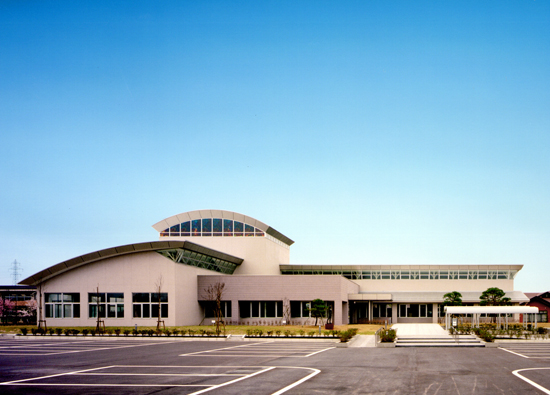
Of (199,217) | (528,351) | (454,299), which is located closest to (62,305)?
(199,217)

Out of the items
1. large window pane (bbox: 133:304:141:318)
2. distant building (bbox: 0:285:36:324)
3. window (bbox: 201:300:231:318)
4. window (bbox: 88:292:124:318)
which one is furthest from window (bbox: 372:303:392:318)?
distant building (bbox: 0:285:36:324)

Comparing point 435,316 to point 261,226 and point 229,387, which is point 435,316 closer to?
point 261,226

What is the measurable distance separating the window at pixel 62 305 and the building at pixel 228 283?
61 mm

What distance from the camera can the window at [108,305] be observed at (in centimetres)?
5059

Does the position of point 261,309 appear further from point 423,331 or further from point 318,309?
point 423,331

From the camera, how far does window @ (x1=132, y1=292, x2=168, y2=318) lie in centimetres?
5016

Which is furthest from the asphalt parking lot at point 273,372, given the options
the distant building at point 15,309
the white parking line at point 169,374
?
the distant building at point 15,309

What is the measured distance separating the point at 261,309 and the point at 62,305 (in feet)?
60.4

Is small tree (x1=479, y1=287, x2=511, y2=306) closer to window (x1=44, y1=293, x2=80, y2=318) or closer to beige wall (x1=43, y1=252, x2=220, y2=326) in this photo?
beige wall (x1=43, y1=252, x2=220, y2=326)

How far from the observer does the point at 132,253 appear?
5097cm

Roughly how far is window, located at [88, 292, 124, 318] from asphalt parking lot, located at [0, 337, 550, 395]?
2193cm

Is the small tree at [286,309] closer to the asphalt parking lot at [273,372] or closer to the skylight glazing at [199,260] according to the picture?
the skylight glazing at [199,260]

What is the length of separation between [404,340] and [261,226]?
36030 millimetres

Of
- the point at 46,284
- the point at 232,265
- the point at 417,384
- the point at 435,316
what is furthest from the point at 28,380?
the point at 435,316
